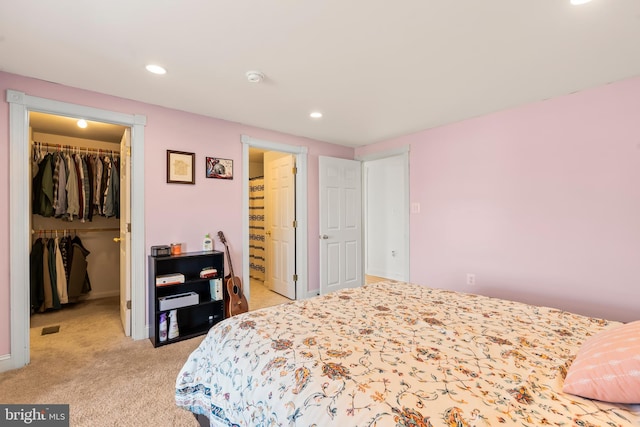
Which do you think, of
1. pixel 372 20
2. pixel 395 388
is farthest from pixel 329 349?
pixel 372 20

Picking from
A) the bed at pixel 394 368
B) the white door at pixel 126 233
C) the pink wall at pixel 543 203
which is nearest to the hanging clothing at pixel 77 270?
Answer: the white door at pixel 126 233

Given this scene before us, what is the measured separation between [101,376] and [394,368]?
226cm

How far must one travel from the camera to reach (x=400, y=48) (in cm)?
190

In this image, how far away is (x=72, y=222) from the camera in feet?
13.1

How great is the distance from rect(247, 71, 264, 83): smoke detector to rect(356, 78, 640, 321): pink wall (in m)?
2.37

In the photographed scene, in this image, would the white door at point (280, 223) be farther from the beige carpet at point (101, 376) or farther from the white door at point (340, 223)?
the beige carpet at point (101, 376)

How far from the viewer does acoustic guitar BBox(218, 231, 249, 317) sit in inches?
122

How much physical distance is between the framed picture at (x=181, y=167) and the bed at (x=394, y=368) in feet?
6.37

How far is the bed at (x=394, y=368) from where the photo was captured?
2.81 feet

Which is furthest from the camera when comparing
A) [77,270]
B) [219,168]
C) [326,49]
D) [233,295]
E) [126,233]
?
[77,270]

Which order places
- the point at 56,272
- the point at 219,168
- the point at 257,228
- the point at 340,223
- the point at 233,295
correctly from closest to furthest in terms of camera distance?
the point at 233,295, the point at 219,168, the point at 56,272, the point at 340,223, the point at 257,228

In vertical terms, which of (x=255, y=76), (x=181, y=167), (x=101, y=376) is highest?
(x=255, y=76)

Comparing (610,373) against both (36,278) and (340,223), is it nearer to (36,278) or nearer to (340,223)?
(340,223)

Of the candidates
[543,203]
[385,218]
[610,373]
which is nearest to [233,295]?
[610,373]
